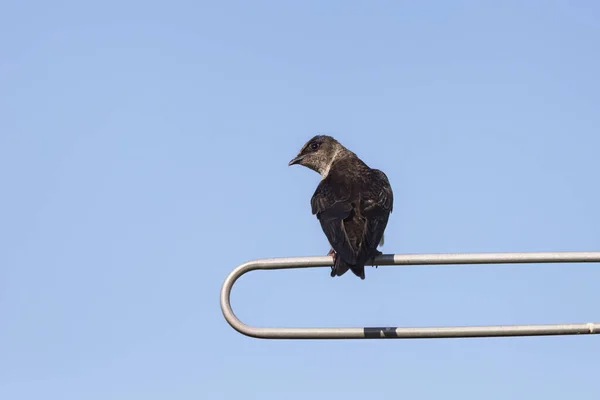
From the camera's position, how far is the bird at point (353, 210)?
7.77 metres

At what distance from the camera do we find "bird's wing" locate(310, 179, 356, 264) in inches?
314

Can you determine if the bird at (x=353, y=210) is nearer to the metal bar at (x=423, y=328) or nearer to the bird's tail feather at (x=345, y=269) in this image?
the bird's tail feather at (x=345, y=269)

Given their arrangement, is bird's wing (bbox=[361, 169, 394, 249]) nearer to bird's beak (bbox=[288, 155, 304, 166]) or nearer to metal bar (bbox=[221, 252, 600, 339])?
metal bar (bbox=[221, 252, 600, 339])

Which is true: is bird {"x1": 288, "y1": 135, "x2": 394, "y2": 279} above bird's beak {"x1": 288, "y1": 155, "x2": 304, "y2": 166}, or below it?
below

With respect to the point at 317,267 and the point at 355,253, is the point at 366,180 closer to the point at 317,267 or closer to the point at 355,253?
the point at 355,253

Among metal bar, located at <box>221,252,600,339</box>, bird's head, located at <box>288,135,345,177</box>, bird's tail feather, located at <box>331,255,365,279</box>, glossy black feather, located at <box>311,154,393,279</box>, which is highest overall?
bird's head, located at <box>288,135,345,177</box>

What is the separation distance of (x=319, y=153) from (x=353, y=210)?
12.0 feet

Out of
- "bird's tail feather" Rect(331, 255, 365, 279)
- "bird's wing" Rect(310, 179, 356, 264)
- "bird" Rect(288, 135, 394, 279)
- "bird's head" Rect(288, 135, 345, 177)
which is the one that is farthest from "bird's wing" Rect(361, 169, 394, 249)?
"bird's head" Rect(288, 135, 345, 177)

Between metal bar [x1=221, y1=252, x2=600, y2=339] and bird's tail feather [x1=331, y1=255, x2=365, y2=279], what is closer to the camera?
metal bar [x1=221, y1=252, x2=600, y2=339]

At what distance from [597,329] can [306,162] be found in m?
7.14

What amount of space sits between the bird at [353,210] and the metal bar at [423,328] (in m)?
0.57

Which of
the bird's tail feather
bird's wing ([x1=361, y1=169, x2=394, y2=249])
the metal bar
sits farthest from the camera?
bird's wing ([x1=361, y1=169, x2=394, y2=249])

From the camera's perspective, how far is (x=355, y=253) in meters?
7.84

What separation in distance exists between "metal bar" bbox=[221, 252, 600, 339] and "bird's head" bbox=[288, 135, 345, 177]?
6155 millimetres
